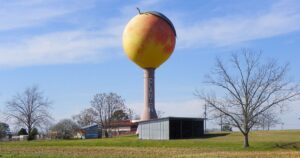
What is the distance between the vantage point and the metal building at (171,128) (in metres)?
62.6

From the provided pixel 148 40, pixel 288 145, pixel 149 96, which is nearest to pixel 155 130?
pixel 149 96

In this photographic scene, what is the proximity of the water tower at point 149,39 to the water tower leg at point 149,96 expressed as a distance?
41cm

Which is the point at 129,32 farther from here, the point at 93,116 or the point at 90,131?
the point at 93,116

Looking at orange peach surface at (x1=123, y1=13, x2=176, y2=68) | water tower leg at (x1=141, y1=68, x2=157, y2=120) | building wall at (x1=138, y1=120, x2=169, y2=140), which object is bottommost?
building wall at (x1=138, y1=120, x2=169, y2=140)

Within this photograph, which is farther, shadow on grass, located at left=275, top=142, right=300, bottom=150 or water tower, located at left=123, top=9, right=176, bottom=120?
water tower, located at left=123, top=9, right=176, bottom=120

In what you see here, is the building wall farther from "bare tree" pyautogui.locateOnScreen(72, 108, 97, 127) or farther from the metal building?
"bare tree" pyautogui.locateOnScreen(72, 108, 97, 127)

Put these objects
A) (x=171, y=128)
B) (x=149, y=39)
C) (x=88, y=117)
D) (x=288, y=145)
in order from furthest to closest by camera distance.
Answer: (x=88, y=117) < (x=171, y=128) < (x=149, y=39) < (x=288, y=145)

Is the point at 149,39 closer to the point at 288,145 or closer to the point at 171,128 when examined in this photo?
the point at 171,128

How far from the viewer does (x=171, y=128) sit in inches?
2506

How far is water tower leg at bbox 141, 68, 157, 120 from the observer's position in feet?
226

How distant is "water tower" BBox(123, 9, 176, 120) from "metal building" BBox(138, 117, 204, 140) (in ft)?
25.1

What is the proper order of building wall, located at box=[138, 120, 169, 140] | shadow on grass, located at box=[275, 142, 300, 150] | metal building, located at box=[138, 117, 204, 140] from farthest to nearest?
metal building, located at box=[138, 117, 204, 140]
building wall, located at box=[138, 120, 169, 140]
shadow on grass, located at box=[275, 142, 300, 150]

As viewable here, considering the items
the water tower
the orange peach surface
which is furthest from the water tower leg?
the orange peach surface

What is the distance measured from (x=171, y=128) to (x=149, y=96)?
→ 7754 mm
